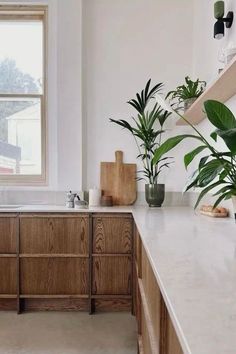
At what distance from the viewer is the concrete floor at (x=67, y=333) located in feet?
7.48

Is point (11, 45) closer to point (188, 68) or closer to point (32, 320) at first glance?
point (188, 68)

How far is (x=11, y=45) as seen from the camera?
3514mm

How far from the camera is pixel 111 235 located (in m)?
2.89

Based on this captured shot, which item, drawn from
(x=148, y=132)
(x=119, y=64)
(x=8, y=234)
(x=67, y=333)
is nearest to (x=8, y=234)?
(x=8, y=234)

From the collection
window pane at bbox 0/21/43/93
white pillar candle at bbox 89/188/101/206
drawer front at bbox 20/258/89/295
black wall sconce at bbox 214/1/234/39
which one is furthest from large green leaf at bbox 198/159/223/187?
window pane at bbox 0/21/43/93

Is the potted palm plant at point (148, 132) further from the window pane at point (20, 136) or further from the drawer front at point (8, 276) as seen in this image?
the drawer front at point (8, 276)

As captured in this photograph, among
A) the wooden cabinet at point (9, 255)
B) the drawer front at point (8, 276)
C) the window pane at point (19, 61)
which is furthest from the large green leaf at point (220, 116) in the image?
the window pane at point (19, 61)

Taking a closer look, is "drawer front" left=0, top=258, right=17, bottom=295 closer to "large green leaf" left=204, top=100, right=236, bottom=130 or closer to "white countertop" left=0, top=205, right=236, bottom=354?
"white countertop" left=0, top=205, right=236, bottom=354

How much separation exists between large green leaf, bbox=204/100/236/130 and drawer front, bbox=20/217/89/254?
1.73 m

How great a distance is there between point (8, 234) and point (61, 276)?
56 centimetres

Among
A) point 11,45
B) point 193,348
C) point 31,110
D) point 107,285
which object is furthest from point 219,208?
point 11,45

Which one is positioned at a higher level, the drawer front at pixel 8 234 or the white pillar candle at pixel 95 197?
the white pillar candle at pixel 95 197

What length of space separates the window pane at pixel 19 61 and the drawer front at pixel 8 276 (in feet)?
5.60

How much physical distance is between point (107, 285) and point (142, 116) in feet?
5.06
